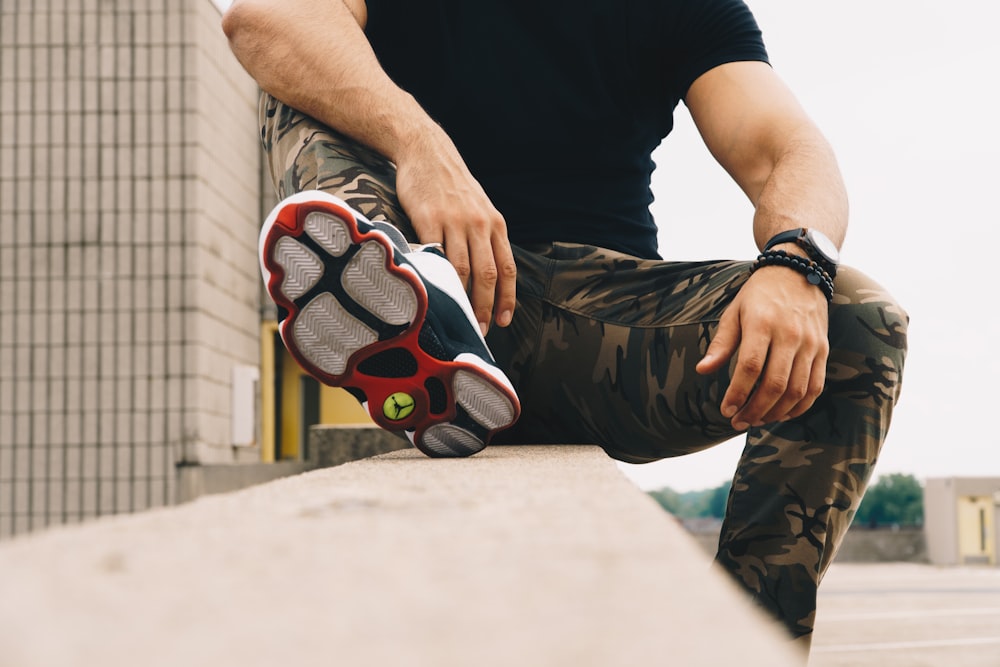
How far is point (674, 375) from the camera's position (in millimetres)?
1306

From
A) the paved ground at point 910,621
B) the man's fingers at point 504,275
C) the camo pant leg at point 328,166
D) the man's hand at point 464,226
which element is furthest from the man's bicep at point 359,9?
the paved ground at point 910,621

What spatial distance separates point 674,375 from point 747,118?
48 centimetres

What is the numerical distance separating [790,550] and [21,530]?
670 centimetres

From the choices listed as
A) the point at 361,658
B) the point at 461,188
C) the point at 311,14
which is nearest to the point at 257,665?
the point at 361,658

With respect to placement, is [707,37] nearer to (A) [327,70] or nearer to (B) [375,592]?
(A) [327,70]

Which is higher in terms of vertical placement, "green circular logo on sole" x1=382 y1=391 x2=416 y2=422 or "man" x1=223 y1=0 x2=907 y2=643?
"man" x1=223 y1=0 x2=907 y2=643

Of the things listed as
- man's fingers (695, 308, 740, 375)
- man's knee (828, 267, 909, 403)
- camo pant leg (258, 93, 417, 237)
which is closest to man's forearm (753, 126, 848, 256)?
→ man's knee (828, 267, 909, 403)

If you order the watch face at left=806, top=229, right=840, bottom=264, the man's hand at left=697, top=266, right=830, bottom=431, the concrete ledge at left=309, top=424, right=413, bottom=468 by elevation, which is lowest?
the concrete ledge at left=309, top=424, right=413, bottom=468

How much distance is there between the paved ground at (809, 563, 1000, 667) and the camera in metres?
7.49

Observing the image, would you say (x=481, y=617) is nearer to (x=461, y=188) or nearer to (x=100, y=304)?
(x=461, y=188)

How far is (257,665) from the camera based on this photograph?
0.89 feet

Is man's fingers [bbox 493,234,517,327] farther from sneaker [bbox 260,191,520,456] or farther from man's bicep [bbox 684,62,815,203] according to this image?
man's bicep [bbox 684,62,815,203]

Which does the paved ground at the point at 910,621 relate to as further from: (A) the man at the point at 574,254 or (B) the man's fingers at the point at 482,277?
(B) the man's fingers at the point at 482,277

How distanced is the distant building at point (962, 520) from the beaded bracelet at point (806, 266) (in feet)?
→ 53.0
